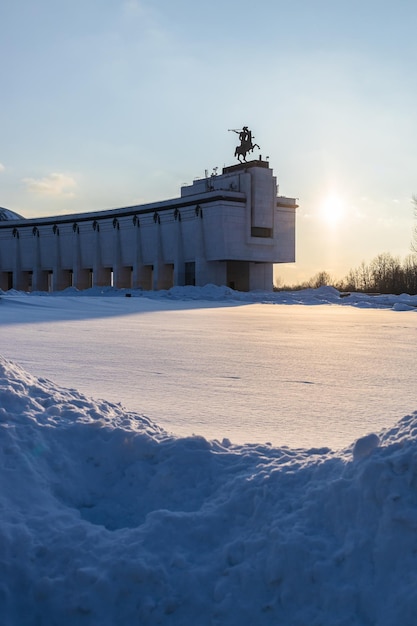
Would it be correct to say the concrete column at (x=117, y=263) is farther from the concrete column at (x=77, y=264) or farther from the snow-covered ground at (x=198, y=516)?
the snow-covered ground at (x=198, y=516)

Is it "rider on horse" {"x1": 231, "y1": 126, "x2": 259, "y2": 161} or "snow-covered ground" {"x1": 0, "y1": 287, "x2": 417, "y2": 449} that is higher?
"rider on horse" {"x1": 231, "y1": 126, "x2": 259, "y2": 161}

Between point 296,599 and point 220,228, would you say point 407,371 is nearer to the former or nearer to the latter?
point 296,599

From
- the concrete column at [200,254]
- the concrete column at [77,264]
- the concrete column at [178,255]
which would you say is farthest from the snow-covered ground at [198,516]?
the concrete column at [77,264]

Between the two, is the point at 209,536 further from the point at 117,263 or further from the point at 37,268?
the point at 37,268

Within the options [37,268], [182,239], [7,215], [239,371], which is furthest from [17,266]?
[239,371]

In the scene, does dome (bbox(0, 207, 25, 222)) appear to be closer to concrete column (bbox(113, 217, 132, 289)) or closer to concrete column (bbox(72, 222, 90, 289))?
concrete column (bbox(72, 222, 90, 289))

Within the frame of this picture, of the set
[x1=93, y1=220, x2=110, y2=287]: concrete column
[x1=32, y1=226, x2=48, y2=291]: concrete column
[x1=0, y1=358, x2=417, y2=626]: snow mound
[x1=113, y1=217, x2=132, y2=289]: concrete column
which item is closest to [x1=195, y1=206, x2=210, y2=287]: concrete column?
[x1=113, y1=217, x2=132, y2=289]: concrete column

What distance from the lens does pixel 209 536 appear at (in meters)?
2.99

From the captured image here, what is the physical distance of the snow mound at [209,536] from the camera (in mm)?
2637

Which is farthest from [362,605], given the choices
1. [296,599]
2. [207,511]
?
[207,511]

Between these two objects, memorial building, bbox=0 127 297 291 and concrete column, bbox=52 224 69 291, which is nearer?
memorial building, bbox=0 127 297 291

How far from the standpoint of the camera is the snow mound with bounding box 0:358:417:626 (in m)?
2.64

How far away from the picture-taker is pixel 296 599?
264cm

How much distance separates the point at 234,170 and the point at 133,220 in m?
9.90
